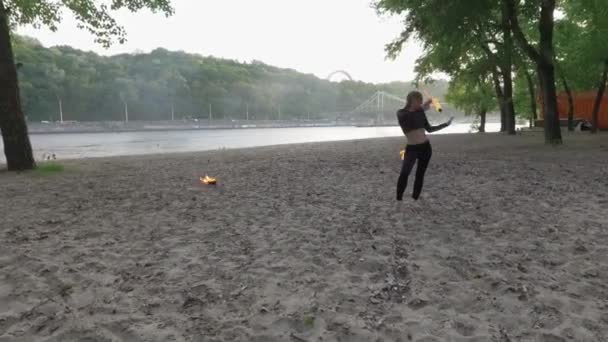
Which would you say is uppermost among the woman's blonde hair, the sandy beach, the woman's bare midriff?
the woman's blonde hair

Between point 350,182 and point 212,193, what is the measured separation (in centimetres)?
338

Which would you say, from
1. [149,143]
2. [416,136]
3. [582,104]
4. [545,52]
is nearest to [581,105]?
[582,104]

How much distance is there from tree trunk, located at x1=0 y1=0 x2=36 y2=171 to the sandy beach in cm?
375

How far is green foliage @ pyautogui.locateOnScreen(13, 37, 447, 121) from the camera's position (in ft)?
331

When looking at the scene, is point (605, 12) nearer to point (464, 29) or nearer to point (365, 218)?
point (464, 29)

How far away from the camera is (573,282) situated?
4.10 m

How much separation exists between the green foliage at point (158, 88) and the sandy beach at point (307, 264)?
9738 cm

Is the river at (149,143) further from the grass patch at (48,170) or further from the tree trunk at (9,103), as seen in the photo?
the tree trunk at (9,103)

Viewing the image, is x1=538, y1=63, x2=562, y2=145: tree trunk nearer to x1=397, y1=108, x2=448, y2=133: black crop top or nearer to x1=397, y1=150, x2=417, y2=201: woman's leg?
x1=397, y1=108, x2=448, y2=133: black crop top

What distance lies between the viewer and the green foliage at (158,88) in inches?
3976

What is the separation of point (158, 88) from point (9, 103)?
368ft

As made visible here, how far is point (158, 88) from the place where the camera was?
117 metres

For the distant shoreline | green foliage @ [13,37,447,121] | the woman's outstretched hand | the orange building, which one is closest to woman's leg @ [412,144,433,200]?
Result: the woman's outstretched hand

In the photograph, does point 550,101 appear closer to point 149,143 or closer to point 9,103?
point 9,103
